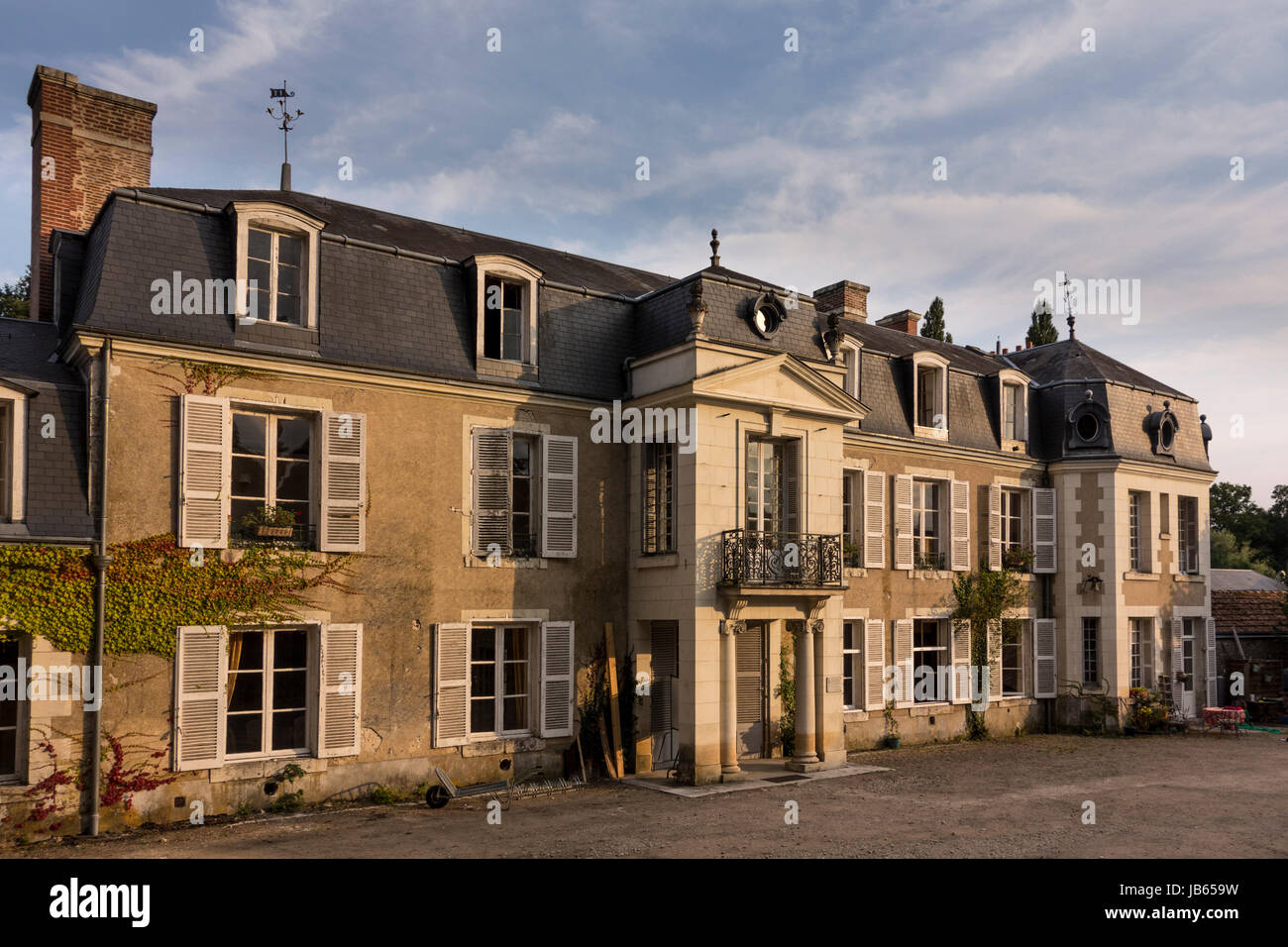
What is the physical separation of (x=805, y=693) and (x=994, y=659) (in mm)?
7050

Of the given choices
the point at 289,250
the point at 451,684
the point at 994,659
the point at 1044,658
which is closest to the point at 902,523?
the point at 994,659

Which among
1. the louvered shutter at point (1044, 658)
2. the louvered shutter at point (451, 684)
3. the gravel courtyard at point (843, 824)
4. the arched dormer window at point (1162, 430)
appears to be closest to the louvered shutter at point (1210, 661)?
the arched dormer window at point (1162, 430)

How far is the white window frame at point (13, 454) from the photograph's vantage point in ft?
38.4

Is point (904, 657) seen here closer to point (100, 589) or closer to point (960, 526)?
point (960, 526)

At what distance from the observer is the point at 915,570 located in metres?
20.5

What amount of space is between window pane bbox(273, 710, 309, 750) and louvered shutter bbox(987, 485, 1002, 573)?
571 inches

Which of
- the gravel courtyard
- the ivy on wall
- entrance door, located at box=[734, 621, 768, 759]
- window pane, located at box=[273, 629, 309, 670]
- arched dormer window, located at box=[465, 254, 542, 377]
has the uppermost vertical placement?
arched dormer window, located at box=[465, 254, 542, 377]

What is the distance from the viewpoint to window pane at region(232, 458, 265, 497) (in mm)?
13273

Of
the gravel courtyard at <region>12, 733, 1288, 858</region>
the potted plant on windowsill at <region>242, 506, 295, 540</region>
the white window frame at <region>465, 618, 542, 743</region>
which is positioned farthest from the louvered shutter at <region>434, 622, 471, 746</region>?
the potted plant on windowsill at <region>242, 506, 295, 540</region>

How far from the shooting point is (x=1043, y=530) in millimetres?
22719

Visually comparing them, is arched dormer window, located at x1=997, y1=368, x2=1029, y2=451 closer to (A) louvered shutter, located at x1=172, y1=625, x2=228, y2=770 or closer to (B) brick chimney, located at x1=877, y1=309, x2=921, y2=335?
(B) brick chimney, located at x1=877, y1=309, x2=921, y2=335

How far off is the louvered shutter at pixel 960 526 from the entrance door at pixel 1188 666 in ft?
21.5

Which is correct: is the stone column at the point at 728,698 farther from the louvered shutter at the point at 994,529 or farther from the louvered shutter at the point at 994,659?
the louvered shutter at the point at 994,529
